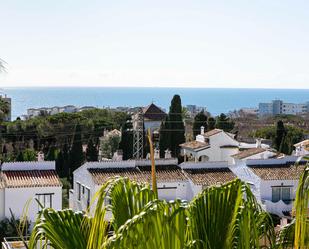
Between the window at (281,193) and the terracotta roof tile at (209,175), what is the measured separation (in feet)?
7.33

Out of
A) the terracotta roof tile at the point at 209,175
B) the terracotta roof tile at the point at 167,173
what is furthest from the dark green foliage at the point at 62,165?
the terracotta roof tile at the point at 209,175

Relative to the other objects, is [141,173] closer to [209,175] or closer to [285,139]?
[209,175]

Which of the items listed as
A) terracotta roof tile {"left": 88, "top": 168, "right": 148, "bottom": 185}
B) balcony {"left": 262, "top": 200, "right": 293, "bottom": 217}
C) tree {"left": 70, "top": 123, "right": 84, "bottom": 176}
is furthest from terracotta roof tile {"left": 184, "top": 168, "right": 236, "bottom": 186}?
tree {"left": 70, "top": 123, "right": 84, "bottom": 176}

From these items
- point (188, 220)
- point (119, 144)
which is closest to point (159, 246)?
point (188, 220)

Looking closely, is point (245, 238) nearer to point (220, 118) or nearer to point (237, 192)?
point (237, 192)

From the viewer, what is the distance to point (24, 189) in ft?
85.3

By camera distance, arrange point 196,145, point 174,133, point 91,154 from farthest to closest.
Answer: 1. point 174,133
2. point 91,154
3. point 196,145

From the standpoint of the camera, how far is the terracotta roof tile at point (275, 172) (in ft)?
98.3

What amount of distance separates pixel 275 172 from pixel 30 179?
12284 millimetres

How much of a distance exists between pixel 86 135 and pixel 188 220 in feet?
178

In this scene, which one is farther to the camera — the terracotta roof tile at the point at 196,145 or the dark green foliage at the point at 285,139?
the dark green foliage at the point at 285,139

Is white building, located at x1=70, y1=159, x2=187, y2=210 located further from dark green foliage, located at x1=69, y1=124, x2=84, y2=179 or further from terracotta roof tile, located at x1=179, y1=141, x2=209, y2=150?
dark green foliage, located at x1=69, y1=124, x2=84, y2=179

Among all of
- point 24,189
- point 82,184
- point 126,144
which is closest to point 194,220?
point 24,189

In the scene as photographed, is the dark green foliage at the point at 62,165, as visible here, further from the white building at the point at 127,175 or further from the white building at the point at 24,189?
the white building at the point at 24,189
